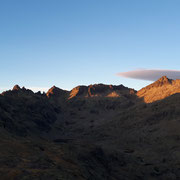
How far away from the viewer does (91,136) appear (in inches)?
3497

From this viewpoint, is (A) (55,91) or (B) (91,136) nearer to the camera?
(B) (91,136)

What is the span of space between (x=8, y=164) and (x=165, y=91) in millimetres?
122714

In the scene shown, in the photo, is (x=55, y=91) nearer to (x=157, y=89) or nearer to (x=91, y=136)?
(x=157, y=89)

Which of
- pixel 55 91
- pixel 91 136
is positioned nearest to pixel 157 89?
pixel 91 136

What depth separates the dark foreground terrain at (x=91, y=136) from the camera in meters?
22.9

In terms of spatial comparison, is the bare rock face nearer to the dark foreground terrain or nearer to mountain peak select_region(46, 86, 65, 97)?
the dark foreground terrain

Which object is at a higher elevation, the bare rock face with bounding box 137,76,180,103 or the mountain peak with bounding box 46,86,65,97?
the mountain peak with bounding box 46,86,65,97

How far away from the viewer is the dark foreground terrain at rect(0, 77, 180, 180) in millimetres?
22863

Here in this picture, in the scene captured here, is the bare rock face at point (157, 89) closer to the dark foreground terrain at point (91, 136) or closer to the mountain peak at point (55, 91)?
the dark foreground terrain at point (91, 136)

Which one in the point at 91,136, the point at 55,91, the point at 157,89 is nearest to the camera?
the point at 91,136

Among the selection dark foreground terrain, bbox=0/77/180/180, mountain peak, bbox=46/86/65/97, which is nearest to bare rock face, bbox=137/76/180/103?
dark foreground terrain, bbox=0/77/180/180

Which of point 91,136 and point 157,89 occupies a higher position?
point 157,89

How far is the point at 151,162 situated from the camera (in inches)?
1889

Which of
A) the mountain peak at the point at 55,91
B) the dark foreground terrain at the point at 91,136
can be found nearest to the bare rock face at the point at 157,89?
the dark foreground terrain at the point at 91,136
